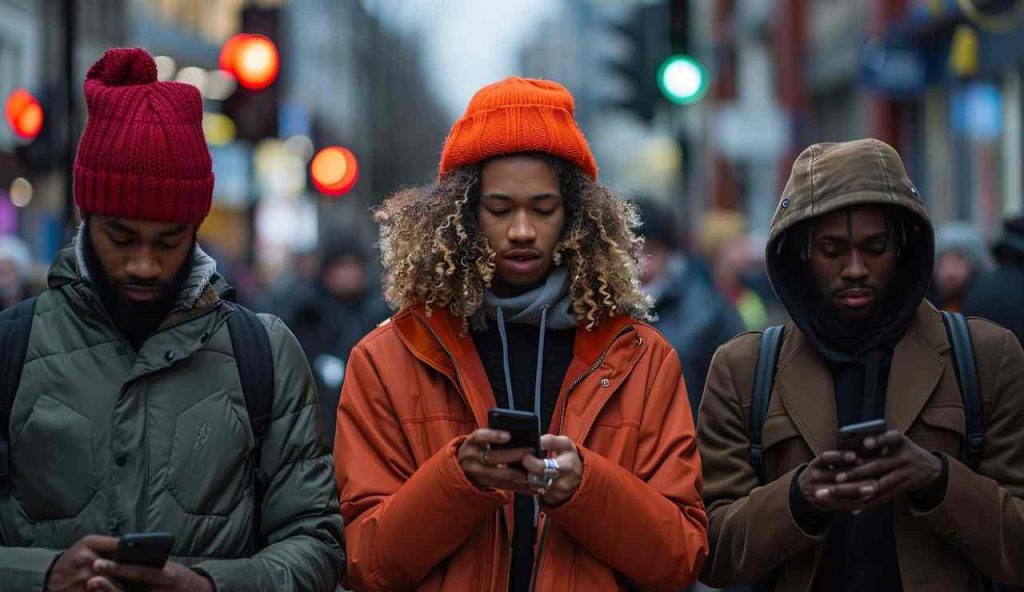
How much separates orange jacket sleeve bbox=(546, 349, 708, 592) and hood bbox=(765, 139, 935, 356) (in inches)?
18.6

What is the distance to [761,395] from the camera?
4594 mm

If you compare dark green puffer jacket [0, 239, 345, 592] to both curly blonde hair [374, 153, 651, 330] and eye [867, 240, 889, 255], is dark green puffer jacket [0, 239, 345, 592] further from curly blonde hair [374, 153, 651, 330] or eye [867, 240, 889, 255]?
eye [867, 240, 889, 255]

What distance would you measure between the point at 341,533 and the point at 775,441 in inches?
45.2

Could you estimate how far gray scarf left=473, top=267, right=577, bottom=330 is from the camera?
4.50m

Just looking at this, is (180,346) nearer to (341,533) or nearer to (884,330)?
(341,533)

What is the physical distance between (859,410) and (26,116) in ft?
45.2

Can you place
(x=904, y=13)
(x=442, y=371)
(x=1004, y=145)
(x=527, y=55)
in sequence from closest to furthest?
(x=442, y=371) → (x=1004, y=145) → (x=904, y=13) → (x=527, y=55)

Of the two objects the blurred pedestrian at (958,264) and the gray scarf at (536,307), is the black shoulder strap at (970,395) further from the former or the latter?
the blurred pedestrian at (958,264)

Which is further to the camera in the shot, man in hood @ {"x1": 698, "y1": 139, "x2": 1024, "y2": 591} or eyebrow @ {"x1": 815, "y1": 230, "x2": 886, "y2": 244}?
eyebrow @ {"x1": 815, "y1": 230, "x2": 886, "y2": 244}

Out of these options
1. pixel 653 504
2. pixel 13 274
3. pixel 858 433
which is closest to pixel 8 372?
pixel 653 504

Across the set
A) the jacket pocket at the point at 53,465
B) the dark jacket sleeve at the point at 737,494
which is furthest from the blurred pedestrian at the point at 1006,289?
the jacket pocket at the point at 53,465

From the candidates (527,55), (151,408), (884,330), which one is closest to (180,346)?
(151,408)

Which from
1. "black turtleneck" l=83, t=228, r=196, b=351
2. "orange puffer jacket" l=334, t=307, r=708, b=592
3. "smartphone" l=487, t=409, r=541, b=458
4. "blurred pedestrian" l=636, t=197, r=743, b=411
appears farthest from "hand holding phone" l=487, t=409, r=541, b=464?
"blurred pedestrian" l=636, t=197, r=743, b=411

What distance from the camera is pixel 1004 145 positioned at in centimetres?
2023
